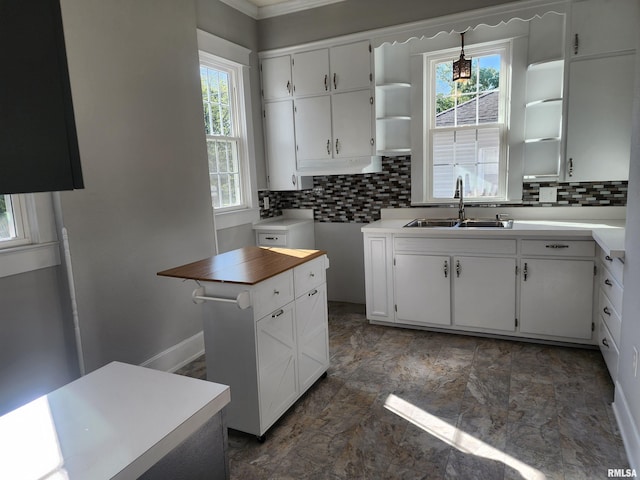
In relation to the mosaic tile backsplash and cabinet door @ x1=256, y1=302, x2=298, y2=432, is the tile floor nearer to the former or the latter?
cabinet door @ x1=256, y1=302, x2=298, y2=432

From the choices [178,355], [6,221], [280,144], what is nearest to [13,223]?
[6,221]

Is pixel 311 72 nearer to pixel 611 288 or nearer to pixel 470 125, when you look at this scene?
pixel 470 125

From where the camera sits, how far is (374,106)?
382 cm

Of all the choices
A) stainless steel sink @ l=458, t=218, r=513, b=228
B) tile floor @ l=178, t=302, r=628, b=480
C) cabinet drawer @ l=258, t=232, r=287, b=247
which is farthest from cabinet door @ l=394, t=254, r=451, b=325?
cabinet drawer @ l=258, t=232, r=287, b=247

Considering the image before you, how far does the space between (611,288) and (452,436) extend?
54.2 inches

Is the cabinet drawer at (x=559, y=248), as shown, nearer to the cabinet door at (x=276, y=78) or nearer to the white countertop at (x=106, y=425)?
the cabinet door at (x=276, y=78)

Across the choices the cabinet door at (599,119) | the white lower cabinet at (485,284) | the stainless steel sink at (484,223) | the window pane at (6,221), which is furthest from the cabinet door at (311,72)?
the window pane at (6,221)

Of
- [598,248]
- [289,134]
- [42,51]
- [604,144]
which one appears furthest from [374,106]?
[42,51]

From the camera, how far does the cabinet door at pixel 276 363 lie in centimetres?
223

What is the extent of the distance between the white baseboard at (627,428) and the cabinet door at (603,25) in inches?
86.5

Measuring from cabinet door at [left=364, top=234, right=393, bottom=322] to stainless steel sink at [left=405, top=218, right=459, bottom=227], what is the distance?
0.31 m

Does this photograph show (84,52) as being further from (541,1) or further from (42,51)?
(541,1)

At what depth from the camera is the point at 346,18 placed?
3.86 metres

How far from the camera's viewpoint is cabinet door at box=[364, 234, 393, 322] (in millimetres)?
3660
